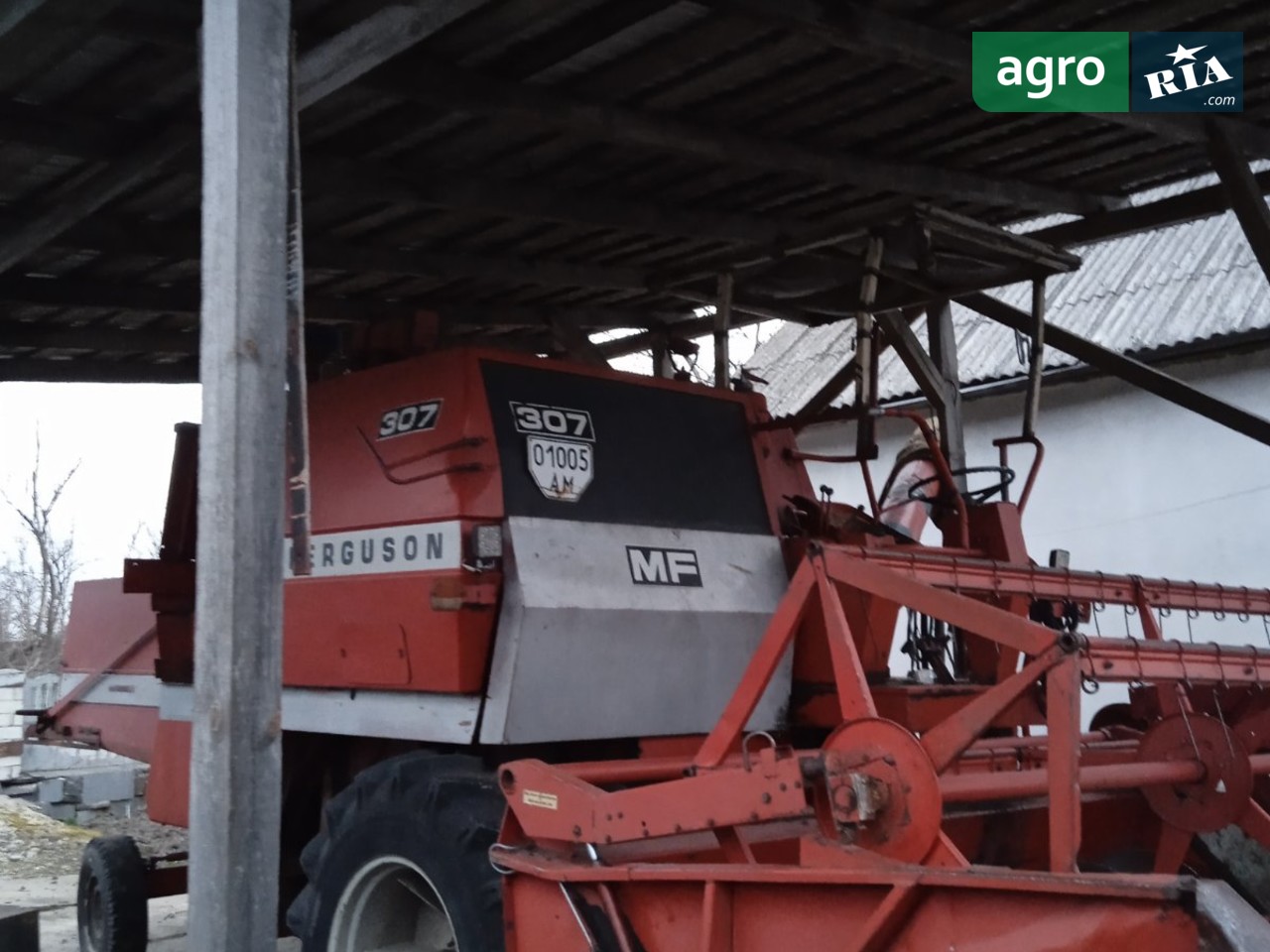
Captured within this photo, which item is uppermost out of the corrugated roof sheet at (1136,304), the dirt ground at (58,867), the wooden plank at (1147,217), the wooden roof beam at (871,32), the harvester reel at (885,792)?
the corrugated roof sheet at (1136,304)

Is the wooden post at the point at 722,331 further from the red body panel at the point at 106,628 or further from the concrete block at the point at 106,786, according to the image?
the concrete block at the point at 106,786

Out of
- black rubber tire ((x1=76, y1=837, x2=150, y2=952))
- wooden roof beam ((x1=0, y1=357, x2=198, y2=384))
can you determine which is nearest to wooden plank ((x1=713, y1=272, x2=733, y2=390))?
black rubber tire ((x1=76, y1=837, x2=150, y2=952))

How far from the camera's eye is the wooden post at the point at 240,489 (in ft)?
10.3

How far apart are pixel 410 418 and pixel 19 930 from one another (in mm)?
2684

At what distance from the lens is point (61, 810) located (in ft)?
37.3

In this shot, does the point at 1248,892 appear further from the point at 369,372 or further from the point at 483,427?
the point at 369,372

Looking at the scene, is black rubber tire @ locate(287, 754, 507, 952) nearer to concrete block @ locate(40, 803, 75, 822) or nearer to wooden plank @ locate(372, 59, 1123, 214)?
wooden plank @ locate(372, 59, 1123, 214)

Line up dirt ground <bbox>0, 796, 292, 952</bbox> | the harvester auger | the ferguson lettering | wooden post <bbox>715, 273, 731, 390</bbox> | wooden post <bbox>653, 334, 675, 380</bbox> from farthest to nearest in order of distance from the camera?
wooden post <bbox>653, 334, 675, 380</bbox> < dirt ground <bbox>0, 796, 292, 952</bbox> < wooden post <bbox>715, 273, 731, 390</bbox> < the ferguson lettering < the harvester auger

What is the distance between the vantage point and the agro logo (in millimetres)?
5055

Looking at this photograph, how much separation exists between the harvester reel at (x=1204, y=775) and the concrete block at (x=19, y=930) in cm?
427

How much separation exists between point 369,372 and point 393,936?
1.99 metres

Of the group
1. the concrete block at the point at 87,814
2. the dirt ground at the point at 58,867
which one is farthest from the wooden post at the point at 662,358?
the concrete block at the point at 87,814

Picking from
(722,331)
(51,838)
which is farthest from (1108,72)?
(51,838)

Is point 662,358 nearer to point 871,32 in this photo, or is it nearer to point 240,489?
point 871,32
